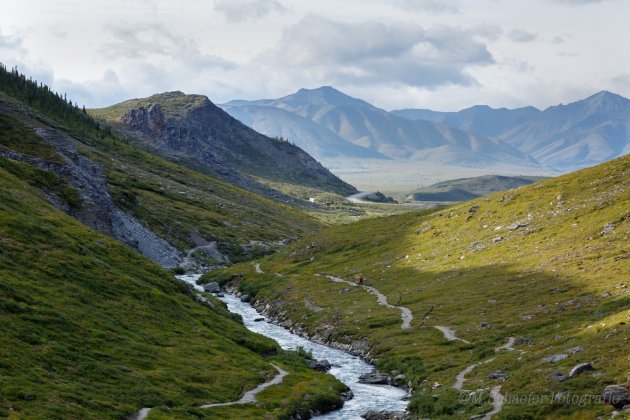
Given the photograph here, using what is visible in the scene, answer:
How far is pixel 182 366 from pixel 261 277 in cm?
7839

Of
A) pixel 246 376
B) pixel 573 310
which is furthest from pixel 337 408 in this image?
pixel 573 310

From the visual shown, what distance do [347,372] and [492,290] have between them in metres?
27.5

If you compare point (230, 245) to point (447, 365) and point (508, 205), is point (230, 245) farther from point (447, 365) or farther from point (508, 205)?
point (447, 365)

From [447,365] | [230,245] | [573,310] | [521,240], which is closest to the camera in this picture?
[447,365]

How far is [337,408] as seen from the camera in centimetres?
6469

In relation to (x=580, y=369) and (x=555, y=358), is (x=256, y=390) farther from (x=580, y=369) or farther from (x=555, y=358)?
(x=580, y=369)

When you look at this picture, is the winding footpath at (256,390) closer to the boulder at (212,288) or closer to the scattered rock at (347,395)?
→ the scattered rock at (347,395)

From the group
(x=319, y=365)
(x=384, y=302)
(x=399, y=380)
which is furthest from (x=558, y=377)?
(x=384, y=302)

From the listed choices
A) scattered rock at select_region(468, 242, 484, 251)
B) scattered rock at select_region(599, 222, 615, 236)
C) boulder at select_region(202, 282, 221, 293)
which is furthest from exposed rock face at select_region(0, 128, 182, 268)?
scattered rock at select_region(599, 222, 615, 236)

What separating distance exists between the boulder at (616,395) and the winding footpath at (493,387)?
8.17 meters

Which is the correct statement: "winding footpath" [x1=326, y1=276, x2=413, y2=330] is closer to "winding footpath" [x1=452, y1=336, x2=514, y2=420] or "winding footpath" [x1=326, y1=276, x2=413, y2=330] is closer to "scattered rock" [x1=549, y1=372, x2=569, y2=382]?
"winding footpath" [x1=452, y1=336, x2=514, y2=420]

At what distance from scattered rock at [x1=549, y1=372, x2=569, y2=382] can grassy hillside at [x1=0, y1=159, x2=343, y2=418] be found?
20462mm

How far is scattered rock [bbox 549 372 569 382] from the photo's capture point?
53.7 meters

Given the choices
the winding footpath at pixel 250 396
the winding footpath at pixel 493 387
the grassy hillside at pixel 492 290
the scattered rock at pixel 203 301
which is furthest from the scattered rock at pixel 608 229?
the scattered rock at pixel 203 301
